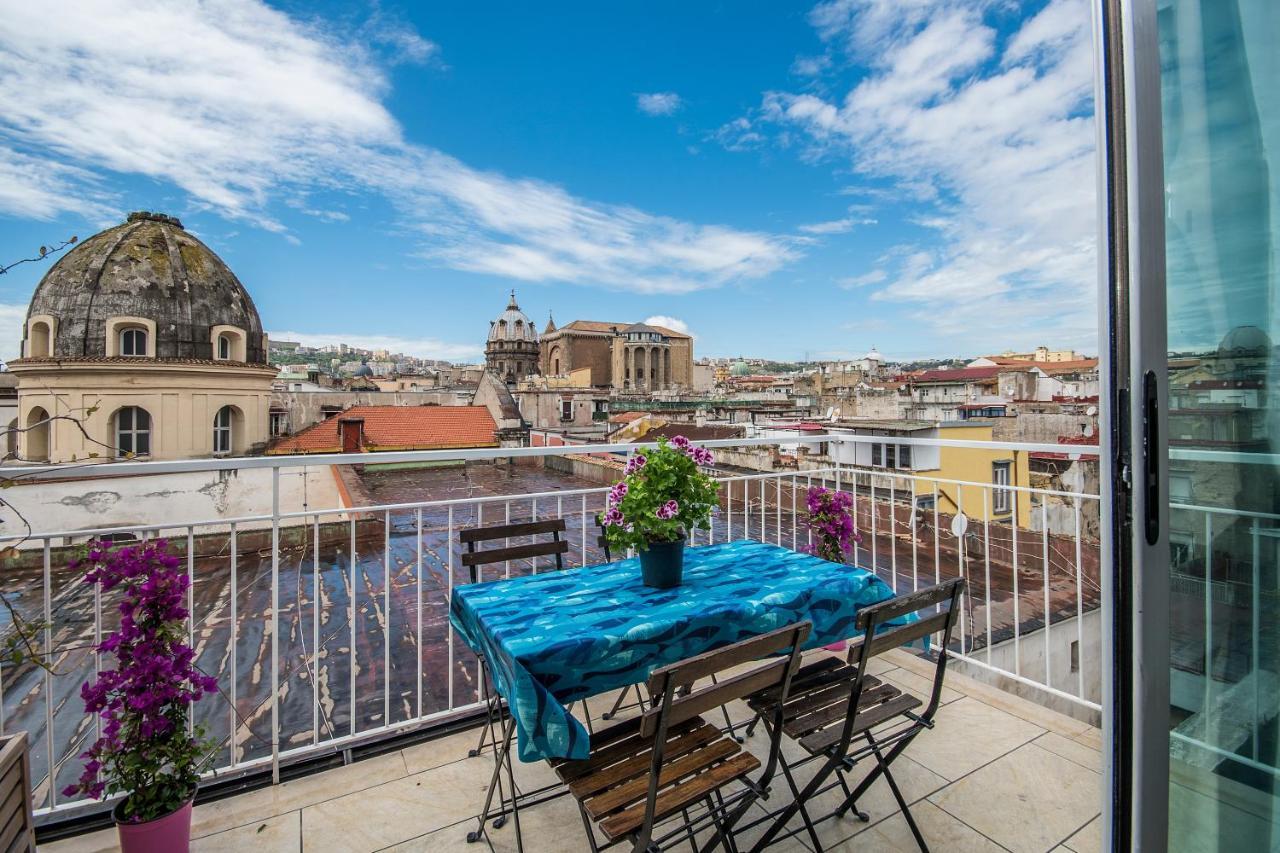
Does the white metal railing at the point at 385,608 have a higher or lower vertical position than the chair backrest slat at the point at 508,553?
lower

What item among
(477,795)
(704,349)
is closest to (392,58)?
(477,795)

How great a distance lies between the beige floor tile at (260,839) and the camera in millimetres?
1907

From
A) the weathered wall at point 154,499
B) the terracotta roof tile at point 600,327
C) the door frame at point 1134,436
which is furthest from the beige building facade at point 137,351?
the terracotta roof tile at point 600,327

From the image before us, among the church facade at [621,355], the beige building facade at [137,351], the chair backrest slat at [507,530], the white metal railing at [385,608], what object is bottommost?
the white metal railing at [385,608]

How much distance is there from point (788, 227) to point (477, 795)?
127 ft

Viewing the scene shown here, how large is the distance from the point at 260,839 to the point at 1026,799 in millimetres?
2783

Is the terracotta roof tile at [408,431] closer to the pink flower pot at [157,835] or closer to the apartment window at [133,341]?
the apartment window at [133,341]

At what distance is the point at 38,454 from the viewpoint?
20.0 m

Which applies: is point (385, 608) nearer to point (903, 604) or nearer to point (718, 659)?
point (718, 659)

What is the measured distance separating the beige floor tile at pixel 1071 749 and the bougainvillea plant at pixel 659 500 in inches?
73.0

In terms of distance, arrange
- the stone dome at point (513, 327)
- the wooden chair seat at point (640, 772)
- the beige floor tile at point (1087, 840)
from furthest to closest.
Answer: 1. the stone dome at point (513, 327)
2. the beige floor tile at point (1087, 840)
3. the wooden chair seat at point (640, 772)

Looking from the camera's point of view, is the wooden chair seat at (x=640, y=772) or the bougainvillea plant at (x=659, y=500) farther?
the bougainvillea plant at (x=659, y=500)

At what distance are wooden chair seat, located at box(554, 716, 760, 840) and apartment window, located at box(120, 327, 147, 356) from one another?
26514 mm

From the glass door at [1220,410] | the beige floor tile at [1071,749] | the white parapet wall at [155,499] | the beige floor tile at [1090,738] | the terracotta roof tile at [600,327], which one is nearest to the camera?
the glass door at [1220,410]
